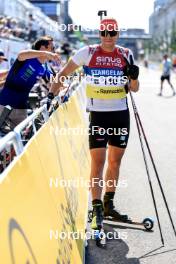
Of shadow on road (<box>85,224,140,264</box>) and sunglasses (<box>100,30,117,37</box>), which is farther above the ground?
sunglasses (<box>100,30,117,37</box>)

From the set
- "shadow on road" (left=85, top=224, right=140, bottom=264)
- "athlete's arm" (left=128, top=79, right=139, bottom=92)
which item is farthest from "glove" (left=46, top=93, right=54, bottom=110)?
"shadow on road" (left=85, top=224, right=140, bottom=264)

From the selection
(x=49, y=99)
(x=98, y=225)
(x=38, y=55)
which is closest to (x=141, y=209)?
(x=98, y=225)

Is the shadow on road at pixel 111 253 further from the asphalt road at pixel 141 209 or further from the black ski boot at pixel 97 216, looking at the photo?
the black ski boot at pixel 97 216

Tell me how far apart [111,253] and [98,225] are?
404 mm

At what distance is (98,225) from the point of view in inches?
200

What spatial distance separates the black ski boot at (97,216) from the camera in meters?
5.07

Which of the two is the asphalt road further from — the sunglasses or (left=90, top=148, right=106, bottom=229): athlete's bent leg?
the sunglasses

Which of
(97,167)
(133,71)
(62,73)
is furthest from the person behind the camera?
(97,167)

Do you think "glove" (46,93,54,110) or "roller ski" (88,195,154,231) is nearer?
"glove" (46,93,54,110)

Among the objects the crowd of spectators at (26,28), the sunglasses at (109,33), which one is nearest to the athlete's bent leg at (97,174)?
the sunglasses at (109,33)

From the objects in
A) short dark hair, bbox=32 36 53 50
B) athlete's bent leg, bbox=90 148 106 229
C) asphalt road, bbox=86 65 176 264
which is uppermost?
short dark hair, bbox=32 36 53 50

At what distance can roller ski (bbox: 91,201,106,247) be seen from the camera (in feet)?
16.3

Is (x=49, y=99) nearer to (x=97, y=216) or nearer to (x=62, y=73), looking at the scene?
(x=62, y=73)

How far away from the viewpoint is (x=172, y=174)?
26.3 feet
